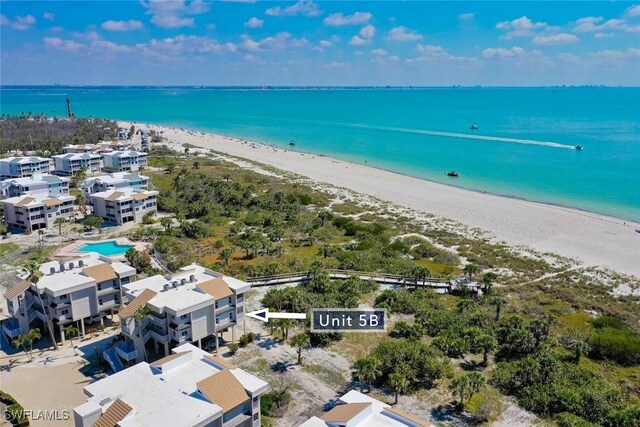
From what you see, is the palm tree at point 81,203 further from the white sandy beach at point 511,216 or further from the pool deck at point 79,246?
the white sandy beach at point 511,216

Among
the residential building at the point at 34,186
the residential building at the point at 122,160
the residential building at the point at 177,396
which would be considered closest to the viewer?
the residential building at the point at 177,396

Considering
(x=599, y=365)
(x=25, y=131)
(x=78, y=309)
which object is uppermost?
(x=25, y=131)

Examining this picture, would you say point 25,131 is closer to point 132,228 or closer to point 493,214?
point 132,228

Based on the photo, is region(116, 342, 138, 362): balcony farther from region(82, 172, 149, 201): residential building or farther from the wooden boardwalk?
region(82, 172, 149, 201): residential building

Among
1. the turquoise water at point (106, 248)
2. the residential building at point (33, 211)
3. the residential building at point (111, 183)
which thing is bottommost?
the turquoise water at point (106, 248)

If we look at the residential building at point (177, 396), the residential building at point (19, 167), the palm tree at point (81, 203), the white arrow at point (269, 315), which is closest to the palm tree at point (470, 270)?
the white arrow at point (269, 315)

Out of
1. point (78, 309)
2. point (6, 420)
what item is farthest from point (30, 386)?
point (78, 309)

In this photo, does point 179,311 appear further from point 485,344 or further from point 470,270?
point 470,270
